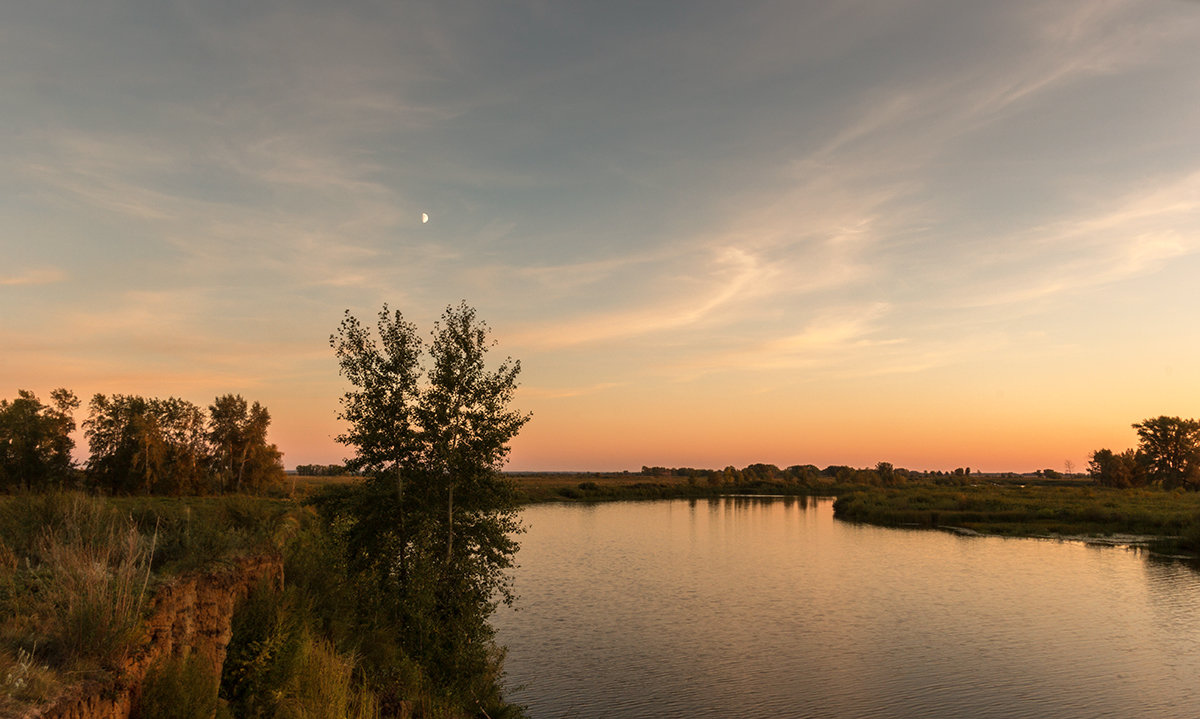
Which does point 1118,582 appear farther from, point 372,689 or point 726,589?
point 372,689

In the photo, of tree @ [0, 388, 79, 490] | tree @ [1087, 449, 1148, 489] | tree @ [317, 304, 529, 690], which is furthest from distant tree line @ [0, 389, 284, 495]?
tree @ [1087, 449, 1148, 489]

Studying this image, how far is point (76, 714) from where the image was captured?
6770mm

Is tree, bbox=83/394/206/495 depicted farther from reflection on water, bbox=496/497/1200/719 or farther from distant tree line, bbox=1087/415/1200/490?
distant tree line, bbox=1087/415/1200/490

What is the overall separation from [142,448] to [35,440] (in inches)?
279

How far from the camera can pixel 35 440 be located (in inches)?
2124

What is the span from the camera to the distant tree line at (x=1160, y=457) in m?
129

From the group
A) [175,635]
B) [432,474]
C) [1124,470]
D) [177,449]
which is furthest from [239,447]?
[1124,470]

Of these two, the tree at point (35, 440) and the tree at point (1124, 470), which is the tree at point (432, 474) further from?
the tree at point (1124, 470)

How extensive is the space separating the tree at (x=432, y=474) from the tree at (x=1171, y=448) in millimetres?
150777

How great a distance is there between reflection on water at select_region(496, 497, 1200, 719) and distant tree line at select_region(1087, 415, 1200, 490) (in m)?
96.6

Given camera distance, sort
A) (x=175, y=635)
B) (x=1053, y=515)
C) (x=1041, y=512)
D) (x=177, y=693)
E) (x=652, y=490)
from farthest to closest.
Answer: (x=652, y=490), (x=1041, y=512), (x=1053, y=515), (x=175, y=635), (x=177, y=693)

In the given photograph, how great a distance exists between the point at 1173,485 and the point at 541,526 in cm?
12240

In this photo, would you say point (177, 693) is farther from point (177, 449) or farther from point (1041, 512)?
point (1041, 512)

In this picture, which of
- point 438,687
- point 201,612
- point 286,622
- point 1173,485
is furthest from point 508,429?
point 1173,485
